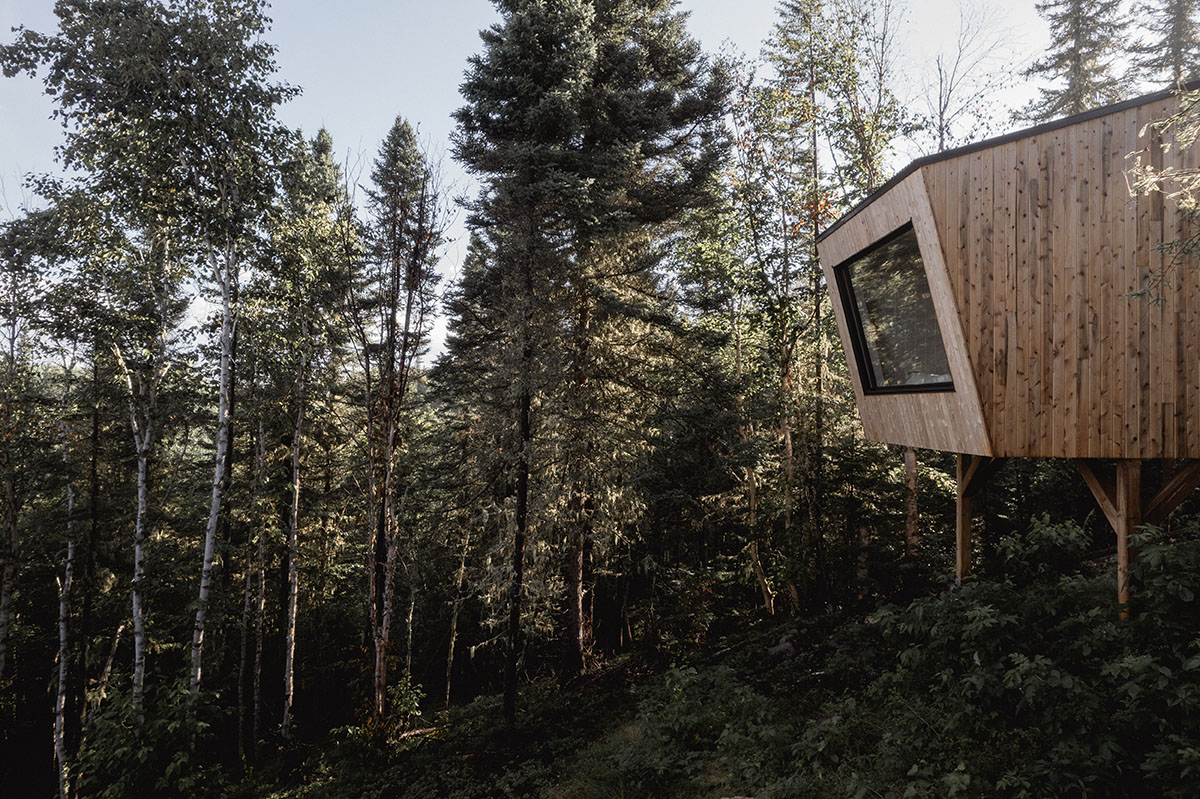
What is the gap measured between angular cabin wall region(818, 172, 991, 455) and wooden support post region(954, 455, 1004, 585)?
90cm

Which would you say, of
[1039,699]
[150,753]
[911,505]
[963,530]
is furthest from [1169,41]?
[150,753]

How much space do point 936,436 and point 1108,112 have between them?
3452mm

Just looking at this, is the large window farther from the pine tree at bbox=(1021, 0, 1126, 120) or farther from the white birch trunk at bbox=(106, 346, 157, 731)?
the pine tree at bbox=(1021, 0, 1126, 120)

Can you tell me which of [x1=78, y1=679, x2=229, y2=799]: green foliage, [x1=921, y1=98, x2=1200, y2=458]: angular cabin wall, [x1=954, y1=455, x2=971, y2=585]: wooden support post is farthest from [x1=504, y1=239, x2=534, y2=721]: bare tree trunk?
[x1=954, y1=455, x2=971, y2=585]: wooden support post

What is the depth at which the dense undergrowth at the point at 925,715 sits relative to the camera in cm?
374

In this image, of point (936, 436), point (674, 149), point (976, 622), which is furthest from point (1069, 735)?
point (674, 149)

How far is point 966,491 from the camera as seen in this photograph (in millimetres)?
7105

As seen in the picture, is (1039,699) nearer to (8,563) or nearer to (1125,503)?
(1125,503)

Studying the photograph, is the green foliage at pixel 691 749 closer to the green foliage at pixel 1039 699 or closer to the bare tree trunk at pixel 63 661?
the green foliage at pixel 1039 699

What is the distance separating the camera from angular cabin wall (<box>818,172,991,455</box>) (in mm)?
5297

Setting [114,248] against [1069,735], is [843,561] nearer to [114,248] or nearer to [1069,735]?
[1069,735]

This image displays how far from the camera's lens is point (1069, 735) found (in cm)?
388

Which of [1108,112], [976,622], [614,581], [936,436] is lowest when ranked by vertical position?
[614,581]

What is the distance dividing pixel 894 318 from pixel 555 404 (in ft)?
19.6
